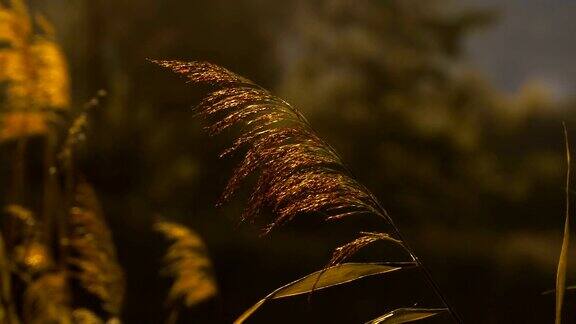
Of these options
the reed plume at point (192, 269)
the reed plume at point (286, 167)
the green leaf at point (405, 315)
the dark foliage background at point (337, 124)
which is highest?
the reed plume at point (286, 167)

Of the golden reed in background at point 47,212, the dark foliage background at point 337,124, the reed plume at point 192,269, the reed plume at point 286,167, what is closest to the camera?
the reed plume at point 286,167

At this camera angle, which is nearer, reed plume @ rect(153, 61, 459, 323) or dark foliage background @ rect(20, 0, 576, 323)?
reed plume @ rect(153, 61, 459, 323)

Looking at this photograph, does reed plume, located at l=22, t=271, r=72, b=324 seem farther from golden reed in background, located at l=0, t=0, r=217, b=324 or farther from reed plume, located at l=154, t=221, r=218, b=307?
reed plume, located at l=154, t=221, r=218, b=307

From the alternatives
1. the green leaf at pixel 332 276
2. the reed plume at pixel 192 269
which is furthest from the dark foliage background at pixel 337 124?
the green leaf at pixel 332 276

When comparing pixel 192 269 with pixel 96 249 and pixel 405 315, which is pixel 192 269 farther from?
pixel 405 315

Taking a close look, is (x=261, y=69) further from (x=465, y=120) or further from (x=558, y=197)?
(x=558, y=197)

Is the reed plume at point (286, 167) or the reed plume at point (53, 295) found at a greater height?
the reed plume at point (286, 167)

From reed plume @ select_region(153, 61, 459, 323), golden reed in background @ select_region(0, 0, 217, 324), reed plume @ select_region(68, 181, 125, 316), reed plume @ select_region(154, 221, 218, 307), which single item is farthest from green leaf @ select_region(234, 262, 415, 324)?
reed plume @ select_region(154, 221, 218, 307)

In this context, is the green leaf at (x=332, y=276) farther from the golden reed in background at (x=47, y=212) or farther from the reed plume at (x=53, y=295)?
the reed plume at (x=53, y=295)
